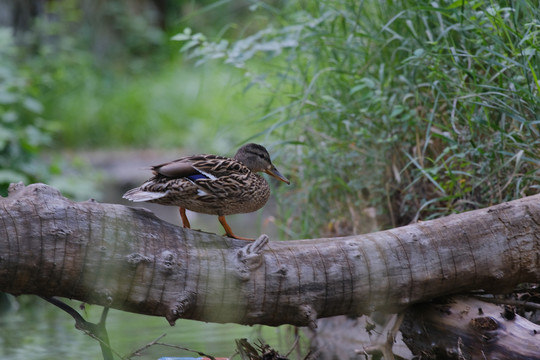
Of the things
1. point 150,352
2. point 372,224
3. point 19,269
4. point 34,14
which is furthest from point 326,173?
point 34,14

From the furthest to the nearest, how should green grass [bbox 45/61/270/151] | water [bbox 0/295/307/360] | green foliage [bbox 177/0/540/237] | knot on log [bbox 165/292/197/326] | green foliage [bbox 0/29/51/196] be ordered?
green grass [bbox 45/61/270/151]
green foliage [bbox 0/29/51/196]
water [bbox 0/295/307/360]
green foliage [bbox 177/0/540/237]
knot on log [bbox 165/292/197/326]

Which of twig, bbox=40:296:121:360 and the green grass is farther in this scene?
the green grass

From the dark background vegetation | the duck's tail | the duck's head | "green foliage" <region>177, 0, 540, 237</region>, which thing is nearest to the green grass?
the dark background vegetation

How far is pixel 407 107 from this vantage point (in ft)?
12.8

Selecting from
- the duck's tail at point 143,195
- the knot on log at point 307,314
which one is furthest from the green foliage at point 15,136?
the knot on log at point 307,314

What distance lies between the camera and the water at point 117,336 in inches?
157

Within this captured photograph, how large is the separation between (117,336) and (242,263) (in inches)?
77.6

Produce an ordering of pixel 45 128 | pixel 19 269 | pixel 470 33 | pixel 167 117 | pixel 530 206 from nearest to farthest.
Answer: pixel 19 269 → pixel 530 206 → pixel 470 33 → pixel 45 128 → pixel 167 117

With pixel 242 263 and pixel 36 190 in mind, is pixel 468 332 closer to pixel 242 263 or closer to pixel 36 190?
pixel 242 263

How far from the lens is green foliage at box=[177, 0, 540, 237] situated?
3447 mm

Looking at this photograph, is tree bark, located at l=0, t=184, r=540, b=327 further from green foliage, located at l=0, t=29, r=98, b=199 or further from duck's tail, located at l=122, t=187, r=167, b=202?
green foliage, located at l=0, t=29, r=98, b=199

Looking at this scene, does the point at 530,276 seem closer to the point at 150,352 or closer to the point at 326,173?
the point at 326,173

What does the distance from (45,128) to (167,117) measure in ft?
12.5

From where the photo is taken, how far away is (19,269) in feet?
8.12
